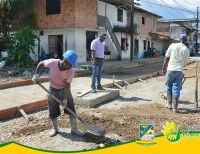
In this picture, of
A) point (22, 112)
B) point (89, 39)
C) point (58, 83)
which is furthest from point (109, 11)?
point (58, 83)

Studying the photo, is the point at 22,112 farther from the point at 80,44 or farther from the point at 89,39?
the point at 89,39

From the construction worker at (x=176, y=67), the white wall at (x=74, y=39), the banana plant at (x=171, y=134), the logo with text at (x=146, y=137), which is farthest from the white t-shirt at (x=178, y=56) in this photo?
the white wall at (x=74, y=39)

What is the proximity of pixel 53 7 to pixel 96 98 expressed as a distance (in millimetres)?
16568

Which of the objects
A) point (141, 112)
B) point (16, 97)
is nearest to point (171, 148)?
point (141, 112)

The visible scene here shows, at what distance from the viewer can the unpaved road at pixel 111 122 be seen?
581cm

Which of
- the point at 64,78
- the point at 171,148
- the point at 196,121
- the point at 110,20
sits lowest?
the point at 196,121

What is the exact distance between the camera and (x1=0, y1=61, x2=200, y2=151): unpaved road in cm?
581

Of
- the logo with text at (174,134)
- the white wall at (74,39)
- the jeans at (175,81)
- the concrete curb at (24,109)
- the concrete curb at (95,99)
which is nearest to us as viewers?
the logo with text at (174,134)

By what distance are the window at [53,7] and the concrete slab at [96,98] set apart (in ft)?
50.2

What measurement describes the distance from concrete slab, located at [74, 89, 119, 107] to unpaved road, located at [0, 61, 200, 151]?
19 cm

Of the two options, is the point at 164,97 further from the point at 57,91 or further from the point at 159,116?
the point at 57,91

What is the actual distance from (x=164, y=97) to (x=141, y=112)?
1.99 metres

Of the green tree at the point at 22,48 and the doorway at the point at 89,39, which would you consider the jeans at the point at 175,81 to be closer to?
the green tree at the point at 22,48

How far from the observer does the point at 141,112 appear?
26.7ft
